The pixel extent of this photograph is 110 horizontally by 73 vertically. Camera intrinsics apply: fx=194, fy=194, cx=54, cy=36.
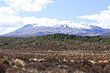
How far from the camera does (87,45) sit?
241 ft

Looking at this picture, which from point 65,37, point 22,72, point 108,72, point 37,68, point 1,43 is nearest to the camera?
point 22,72

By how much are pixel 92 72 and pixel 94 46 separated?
55913mm

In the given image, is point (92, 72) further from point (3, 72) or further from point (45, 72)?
point (3, 72)

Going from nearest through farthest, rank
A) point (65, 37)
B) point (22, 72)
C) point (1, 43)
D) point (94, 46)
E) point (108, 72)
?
point (22, 72)
point (108, 72)
point (94, 46)
point (1, 43)
point (65, 37)

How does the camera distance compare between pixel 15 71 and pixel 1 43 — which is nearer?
pixel 15 71

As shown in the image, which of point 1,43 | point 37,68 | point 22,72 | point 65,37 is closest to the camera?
point 22,72

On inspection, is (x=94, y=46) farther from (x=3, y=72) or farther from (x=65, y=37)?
(x=3, y=72)

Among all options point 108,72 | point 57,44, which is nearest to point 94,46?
point 57,44

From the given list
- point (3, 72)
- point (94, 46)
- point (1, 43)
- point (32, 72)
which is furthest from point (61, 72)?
point (1, 43)

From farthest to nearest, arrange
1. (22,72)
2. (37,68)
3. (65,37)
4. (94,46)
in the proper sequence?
(65,37)
(94,46)
(37,68)
(22,72)

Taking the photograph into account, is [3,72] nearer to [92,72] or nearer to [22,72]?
[22,72]

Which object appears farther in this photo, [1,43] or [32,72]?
[1,43]

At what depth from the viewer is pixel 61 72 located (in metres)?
14.6

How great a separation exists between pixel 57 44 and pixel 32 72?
201ft
